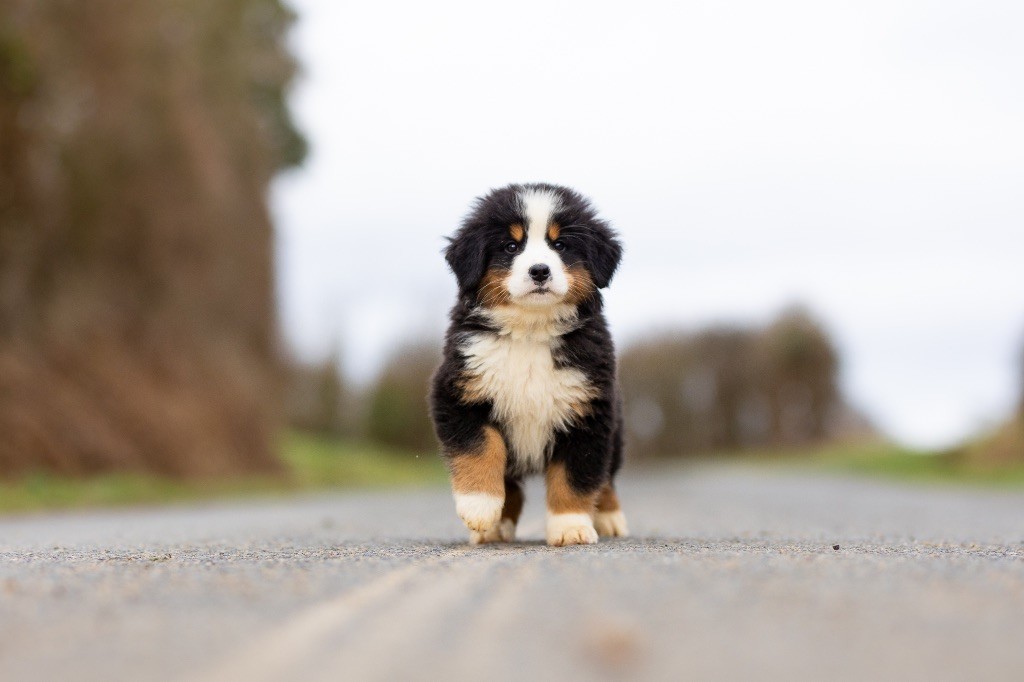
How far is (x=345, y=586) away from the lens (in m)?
3.52

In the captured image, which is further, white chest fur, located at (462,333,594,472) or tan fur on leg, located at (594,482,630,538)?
tan fur on leg, located at (594,482,630,538)

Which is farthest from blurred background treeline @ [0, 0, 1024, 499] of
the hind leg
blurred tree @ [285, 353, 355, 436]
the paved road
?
blurred tree @ [285, 353, 355, 436]

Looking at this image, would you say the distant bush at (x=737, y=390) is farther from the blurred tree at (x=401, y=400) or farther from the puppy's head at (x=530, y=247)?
the puppy's head at (x=530, y=247)

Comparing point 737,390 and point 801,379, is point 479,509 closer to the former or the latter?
point 801,379

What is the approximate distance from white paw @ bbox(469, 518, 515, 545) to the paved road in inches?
25.7

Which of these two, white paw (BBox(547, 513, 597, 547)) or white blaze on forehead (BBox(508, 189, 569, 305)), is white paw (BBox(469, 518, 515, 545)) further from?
white blaze on forehead (BBox(508, 189, 569, 305))

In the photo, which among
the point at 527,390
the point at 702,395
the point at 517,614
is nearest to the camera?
the point at 517,614

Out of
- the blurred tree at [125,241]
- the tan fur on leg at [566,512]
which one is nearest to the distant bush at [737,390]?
the blurred tree at [125,241]

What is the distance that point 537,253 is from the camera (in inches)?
214

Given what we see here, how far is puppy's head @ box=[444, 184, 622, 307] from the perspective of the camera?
5.45 m

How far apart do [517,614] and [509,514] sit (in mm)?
2958

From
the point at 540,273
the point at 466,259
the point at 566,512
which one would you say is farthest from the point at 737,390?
the point at 540,273

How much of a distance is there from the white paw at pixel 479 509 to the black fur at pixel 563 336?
23cm

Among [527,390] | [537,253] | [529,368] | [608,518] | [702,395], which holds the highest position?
[537,253]
